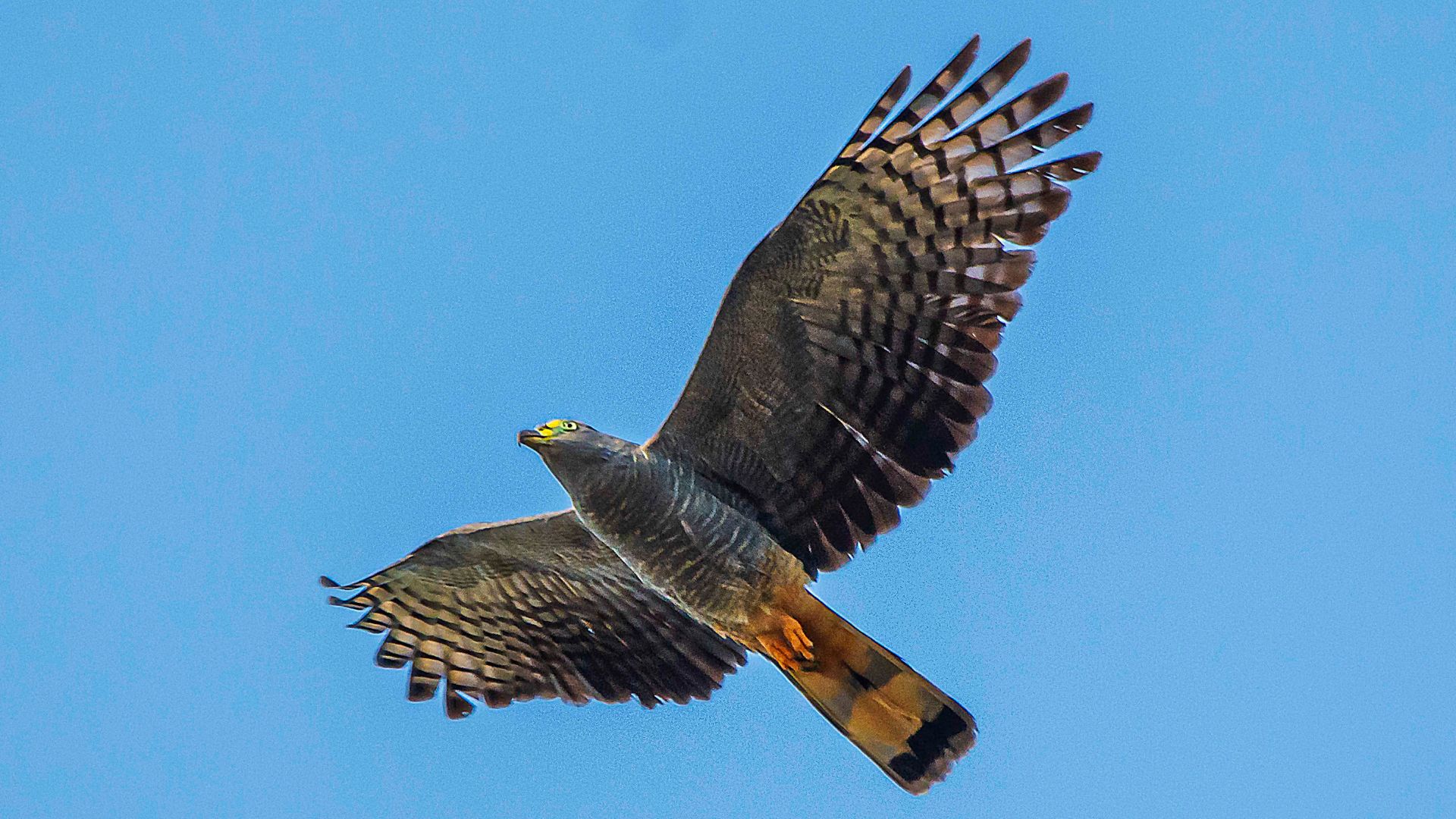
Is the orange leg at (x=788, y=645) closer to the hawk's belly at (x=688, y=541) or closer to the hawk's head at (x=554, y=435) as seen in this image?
the hawk's belly at (x=688, y=541)

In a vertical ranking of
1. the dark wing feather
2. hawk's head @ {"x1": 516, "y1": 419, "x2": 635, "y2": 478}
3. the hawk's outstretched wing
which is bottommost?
the dark wing feather

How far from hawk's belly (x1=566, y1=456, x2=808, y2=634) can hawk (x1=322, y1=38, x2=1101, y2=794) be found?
Answer: 13 mm

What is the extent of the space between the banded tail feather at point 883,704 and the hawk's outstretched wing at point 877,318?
0.45 metres

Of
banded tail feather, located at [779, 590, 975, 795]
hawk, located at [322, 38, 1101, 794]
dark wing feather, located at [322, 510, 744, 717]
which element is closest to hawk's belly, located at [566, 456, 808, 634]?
hawk, located at [322, 38, 1101, 794]

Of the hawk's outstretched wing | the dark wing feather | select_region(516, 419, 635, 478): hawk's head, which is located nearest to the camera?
the hawk's outstretched wing

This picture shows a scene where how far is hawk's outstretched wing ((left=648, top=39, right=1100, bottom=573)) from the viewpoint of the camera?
27.3 feet

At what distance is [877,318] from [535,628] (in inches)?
123

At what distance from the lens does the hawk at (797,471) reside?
8.42 meters

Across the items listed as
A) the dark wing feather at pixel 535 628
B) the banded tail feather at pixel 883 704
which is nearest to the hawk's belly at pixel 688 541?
the banded tail feather at pixel 883 704

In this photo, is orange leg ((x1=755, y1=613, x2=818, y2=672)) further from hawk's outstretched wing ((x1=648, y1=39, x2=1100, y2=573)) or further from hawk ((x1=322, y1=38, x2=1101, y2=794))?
hawk's outstretched wing ((x1=648, y1=39, x2=1100, y2=573))

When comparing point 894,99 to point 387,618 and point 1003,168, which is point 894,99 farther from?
point 387,618

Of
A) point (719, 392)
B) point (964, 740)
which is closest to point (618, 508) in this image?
point (719, 392)

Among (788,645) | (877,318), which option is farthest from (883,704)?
(877,318)

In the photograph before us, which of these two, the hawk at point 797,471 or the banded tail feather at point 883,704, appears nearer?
the hawk at point 797,471
